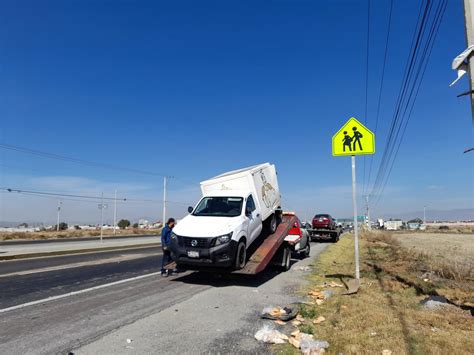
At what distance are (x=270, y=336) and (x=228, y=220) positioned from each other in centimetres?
481

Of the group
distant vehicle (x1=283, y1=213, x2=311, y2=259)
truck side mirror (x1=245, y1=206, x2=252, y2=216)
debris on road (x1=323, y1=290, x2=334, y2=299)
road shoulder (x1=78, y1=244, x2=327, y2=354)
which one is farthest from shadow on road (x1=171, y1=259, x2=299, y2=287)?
distant vehicle (x1=283, y1=213, x2=311, y2=259)

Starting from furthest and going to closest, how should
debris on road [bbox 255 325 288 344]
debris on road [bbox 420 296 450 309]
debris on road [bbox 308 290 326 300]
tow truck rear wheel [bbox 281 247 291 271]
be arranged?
tow truck rear wheel [bbox 281 247 291 271]
debris on road [bbox 308 290 326 300]
debris on road [bbox 420 296 450 309]
debris on road [bbox 255 325 288 344]

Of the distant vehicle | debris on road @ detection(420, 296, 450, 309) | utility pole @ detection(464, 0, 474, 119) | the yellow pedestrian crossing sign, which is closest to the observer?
utility pole @ detection(464, 0, 474, 119)

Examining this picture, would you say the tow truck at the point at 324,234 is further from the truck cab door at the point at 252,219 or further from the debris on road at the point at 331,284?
the debris on road at the point at 331,284

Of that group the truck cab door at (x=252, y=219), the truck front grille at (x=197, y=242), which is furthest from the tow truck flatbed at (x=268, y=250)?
the truck front grille at (x=197, y=242)

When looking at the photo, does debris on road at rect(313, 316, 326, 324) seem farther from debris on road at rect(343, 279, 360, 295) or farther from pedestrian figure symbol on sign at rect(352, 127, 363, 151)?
pedestrian figure symbol on sign at rect(352, 127, 363, 151)

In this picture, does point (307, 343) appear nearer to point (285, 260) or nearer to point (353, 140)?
point (353, 140)

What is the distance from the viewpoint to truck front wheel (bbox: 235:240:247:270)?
9492mm

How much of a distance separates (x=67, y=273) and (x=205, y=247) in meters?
5.52

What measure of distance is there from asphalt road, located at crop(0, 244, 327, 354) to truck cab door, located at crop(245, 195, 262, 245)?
129cm

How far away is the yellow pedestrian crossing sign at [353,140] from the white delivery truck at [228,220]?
278 centimetres

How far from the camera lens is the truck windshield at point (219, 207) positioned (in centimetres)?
1068

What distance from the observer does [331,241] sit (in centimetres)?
3200

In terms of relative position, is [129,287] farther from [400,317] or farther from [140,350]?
[400,317]
